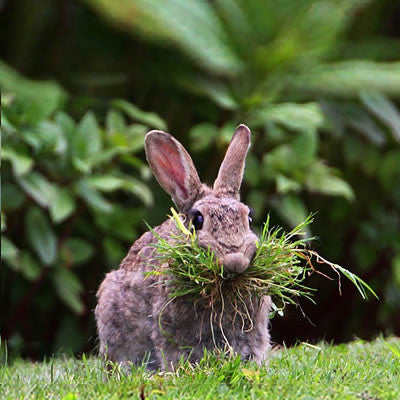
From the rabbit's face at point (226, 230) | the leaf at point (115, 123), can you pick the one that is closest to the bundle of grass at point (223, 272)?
the rabbit's face at point (226, 230)

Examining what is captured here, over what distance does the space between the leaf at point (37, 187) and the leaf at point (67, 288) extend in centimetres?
66

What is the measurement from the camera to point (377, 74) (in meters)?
6.55

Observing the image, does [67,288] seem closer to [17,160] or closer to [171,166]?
[17,160]

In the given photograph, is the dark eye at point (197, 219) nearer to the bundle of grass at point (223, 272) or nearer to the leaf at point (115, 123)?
the bundle of grass at point (223, 272)

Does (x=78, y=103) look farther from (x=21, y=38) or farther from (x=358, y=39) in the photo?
(x=358, y=39)

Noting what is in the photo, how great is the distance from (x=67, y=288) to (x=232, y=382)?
3041 mm

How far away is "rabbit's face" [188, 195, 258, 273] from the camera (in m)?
3.22

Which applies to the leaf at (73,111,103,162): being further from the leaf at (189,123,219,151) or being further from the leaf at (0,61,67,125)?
the leaf at (189,123,219,151)

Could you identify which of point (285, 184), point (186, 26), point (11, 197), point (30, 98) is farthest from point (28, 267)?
point (186, 26)

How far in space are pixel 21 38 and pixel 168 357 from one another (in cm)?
475

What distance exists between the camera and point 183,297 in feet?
11.4

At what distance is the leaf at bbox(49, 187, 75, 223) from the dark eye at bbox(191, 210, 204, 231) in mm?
2039

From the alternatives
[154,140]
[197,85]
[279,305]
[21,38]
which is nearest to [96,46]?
[21,38]

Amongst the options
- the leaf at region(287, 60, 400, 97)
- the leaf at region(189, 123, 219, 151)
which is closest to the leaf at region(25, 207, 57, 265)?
the leaf at region(189, 123, 219, 151)
